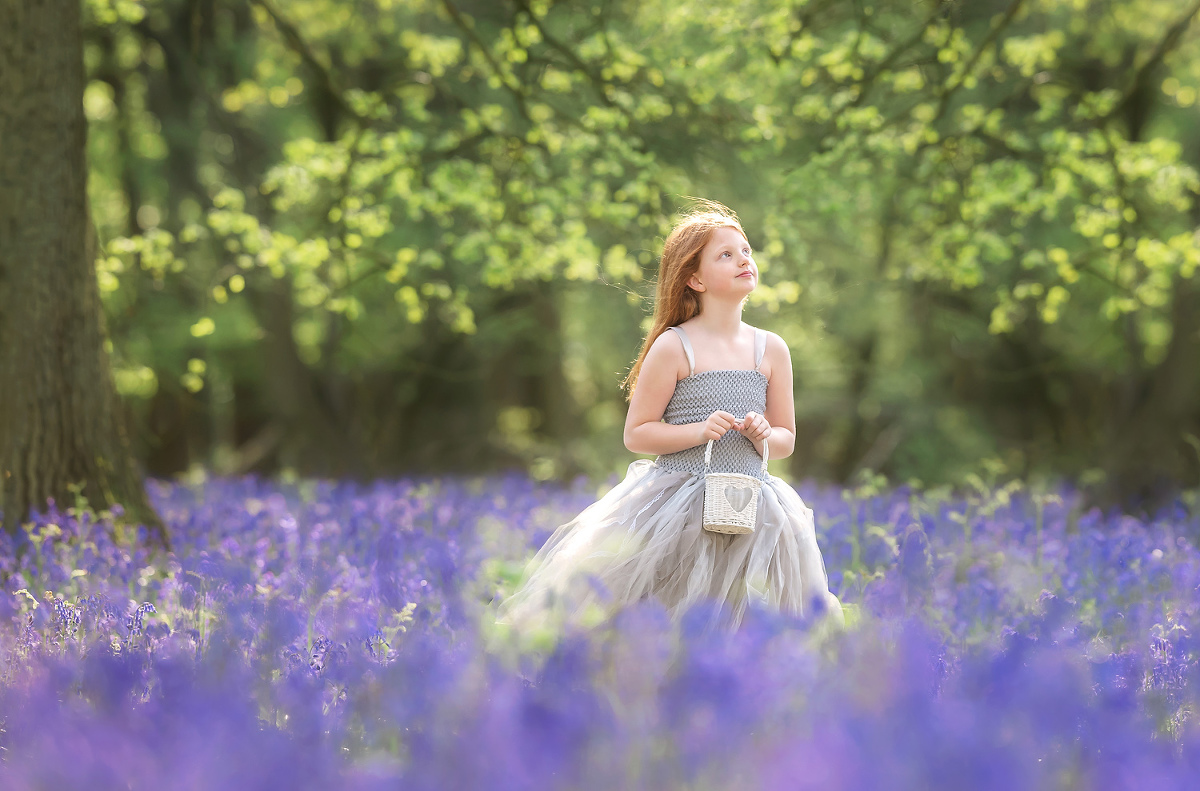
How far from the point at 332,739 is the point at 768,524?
6.50ft

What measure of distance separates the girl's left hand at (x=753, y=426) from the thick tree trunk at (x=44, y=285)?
4.11m

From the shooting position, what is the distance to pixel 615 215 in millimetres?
8188

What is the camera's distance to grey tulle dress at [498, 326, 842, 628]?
13.1 ft

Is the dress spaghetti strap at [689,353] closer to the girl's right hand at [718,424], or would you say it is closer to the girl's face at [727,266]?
the girl's face at [727,266]

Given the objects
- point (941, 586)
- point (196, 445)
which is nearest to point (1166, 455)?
point (941, 586)

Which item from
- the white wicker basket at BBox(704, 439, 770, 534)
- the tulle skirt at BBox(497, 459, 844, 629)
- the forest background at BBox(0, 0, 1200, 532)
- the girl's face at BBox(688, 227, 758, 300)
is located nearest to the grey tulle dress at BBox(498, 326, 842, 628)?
the tulle skirt at BBox(497, 459, 844, 629)

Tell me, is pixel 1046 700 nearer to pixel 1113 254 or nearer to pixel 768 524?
pixel 768 524

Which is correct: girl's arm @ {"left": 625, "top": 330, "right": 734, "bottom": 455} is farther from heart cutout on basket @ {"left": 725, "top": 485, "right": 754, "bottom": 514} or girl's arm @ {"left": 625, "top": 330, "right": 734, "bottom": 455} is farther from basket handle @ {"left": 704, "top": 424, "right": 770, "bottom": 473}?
heart cutout on basket @ {"left": 725, "top": 485, "right": 754, "bottom": 514}

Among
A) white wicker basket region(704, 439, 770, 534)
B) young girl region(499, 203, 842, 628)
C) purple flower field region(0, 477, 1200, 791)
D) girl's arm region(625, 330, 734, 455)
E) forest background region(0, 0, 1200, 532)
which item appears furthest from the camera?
forest background region(0, 0, 1200, 532)

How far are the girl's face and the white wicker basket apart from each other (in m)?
0.80

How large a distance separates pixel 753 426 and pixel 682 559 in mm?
601

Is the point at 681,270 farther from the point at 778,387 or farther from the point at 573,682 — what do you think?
the point at 573,682

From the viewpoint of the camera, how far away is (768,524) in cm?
409

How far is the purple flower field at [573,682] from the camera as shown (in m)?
1.91
